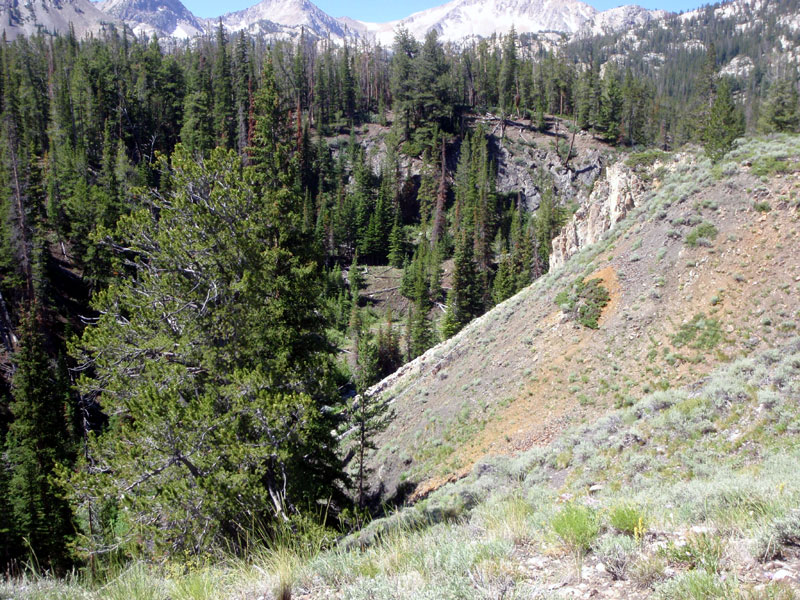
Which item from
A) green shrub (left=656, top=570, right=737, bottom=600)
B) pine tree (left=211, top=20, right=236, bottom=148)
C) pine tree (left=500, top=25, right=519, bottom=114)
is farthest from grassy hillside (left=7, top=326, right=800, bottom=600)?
pine tree (left=500, top=25, right=519, bottom=114)

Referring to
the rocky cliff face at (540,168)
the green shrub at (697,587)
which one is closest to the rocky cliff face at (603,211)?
the green shrub at (697,587)

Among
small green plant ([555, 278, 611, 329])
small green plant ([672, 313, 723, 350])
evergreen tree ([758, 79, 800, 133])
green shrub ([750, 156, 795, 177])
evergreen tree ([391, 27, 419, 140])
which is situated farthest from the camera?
evergreen tree ([391, 27, 419, 140])

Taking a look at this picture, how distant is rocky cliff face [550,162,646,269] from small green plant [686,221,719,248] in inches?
372

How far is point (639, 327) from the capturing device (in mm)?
17359

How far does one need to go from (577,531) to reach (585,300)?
17216 mm

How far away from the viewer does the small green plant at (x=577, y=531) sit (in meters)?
4.22

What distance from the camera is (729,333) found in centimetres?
1506

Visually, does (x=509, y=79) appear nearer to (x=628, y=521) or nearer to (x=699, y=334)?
(x=699, y=334)


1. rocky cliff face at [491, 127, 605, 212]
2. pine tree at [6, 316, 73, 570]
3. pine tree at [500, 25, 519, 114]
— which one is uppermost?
pine tree at [500, 25, 519, 114]

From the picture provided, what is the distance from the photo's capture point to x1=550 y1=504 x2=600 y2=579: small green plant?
4223 millimetres

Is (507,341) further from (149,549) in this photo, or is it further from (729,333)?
(149,549)

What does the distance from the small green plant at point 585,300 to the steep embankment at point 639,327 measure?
0.32 m

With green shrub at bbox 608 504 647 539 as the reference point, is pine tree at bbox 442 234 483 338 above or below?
below

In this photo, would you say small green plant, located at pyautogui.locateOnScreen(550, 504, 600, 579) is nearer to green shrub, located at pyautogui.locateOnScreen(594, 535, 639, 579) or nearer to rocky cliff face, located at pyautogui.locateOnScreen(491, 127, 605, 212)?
green shrub, located at pyautogui.locateOnScreen(594, 535, 639, 579)
